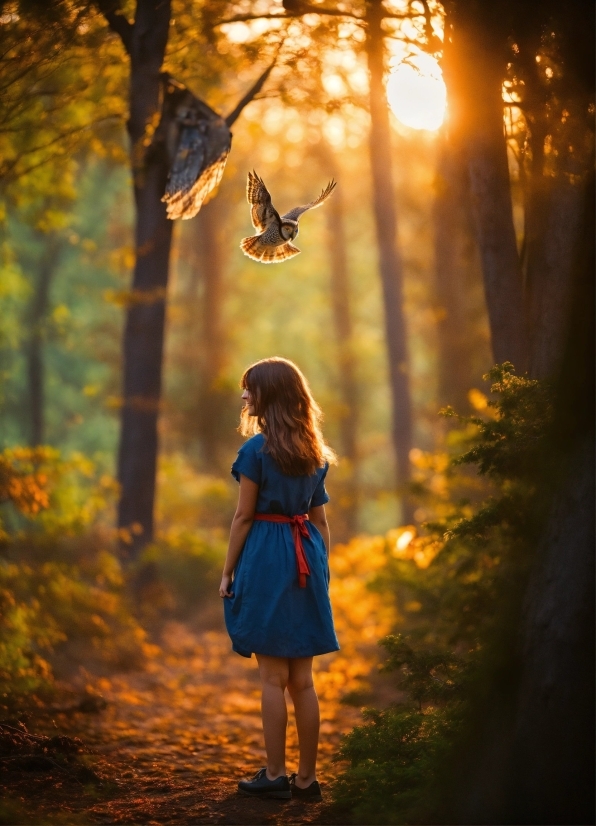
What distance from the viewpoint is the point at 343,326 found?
27250 mm

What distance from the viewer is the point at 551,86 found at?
4844 millimetres

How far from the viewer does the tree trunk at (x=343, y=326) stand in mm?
24547

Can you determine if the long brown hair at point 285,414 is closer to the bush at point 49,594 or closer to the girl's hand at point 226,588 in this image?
the girl's hand at point 226,588

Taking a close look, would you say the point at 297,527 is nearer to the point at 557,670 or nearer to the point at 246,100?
the point at 557,670

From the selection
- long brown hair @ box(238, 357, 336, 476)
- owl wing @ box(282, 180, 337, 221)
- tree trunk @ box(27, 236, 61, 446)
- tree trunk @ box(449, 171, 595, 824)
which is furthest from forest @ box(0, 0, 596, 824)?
tree trunk @ box(27, 236, 61, 446)

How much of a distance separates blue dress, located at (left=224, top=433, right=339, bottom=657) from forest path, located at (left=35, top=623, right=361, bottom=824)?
81cm

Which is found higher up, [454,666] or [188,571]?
[188,571]

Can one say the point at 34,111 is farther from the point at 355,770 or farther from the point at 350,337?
the point at 350,337

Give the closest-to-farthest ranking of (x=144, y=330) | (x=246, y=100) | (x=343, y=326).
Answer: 1. (x=246, y=100)
2. (x=144, y=330)
3. (x=343, y=326)

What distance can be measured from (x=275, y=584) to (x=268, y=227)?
6.95ft

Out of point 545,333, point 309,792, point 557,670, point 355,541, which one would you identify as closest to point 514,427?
point 545,333

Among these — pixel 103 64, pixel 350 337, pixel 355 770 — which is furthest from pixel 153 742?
pixel 350 337

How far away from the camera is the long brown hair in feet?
14.6

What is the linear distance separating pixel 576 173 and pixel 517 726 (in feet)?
9.37
